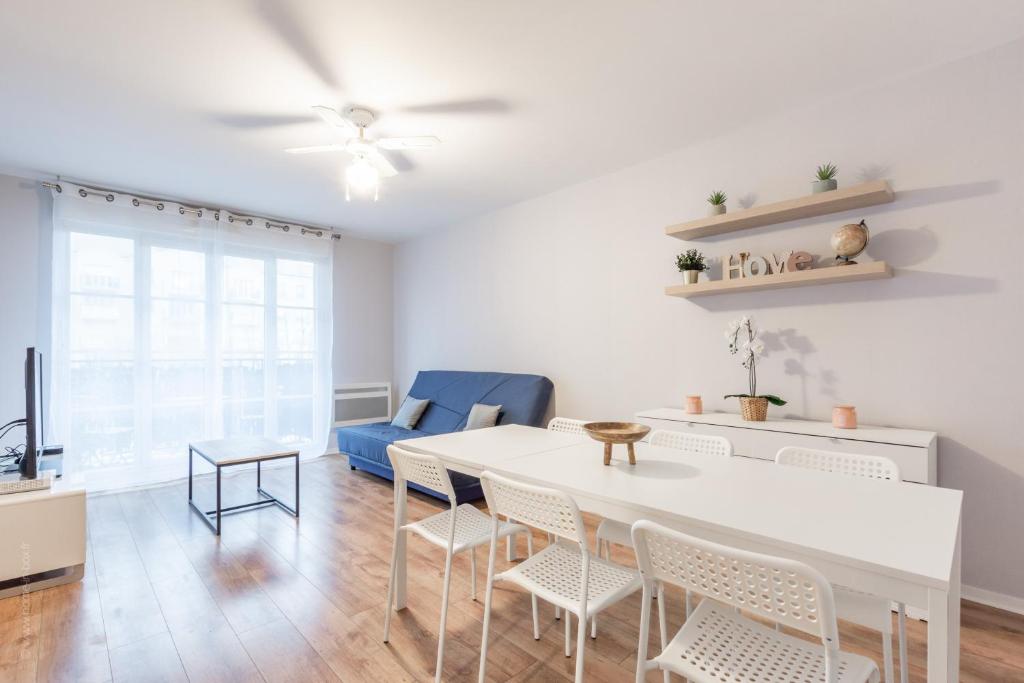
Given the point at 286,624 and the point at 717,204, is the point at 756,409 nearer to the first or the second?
the point at 717,204

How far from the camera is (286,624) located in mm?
2053

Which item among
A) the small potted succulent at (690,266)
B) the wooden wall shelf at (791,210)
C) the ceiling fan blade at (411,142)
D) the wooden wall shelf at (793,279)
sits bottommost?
the wooden wall shelf at (793,279)

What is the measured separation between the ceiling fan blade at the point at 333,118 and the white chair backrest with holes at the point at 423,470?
1.64 m

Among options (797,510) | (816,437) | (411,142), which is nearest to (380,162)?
(411,142)

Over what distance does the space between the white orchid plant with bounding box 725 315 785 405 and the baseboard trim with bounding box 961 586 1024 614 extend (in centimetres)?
119

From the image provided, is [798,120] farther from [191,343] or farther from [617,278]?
[191,343]

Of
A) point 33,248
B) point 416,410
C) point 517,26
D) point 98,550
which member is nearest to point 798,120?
point 517,26

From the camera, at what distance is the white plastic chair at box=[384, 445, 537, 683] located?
1.74 m

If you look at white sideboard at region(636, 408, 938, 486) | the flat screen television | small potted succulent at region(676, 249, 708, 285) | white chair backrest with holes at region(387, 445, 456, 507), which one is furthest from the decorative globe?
the flat screen television

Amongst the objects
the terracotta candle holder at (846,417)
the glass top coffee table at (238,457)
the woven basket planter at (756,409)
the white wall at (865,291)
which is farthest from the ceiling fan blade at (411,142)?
the terracotta candle holder at (846,417)

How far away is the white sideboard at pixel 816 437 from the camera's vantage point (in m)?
2.05

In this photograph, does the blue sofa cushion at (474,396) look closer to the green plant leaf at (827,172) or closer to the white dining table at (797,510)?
the white dining table at (797,510)

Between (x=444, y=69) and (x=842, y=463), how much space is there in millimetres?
2432

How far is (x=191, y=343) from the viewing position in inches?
172
